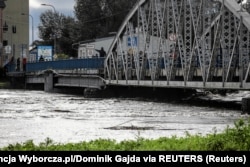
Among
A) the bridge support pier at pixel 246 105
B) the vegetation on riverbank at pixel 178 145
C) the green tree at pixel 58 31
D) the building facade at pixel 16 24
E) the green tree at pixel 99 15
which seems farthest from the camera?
the building facade at pixel 16 24

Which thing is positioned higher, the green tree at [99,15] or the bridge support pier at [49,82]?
the green tree at [99,15]

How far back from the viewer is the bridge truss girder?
37531mm

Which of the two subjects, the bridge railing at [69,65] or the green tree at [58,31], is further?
the green tree at [58,31]

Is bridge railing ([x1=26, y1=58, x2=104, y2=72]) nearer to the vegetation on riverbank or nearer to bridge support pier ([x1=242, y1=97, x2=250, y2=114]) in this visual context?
bridge support pier ([x1=242, y1=97, x2=250, y2=114])

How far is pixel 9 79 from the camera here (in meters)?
85.9

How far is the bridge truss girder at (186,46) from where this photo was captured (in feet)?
123

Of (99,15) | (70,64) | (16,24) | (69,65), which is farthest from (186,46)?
(16,24)

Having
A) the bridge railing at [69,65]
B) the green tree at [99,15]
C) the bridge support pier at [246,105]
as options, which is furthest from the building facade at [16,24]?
the bridge support pier at [246,105]

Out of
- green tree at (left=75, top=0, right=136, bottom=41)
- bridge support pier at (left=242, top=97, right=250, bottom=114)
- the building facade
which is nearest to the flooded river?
bridge support pier at (left=242, top=97, right=250, bottom=114)

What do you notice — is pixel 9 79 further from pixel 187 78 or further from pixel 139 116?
pixel 139 116

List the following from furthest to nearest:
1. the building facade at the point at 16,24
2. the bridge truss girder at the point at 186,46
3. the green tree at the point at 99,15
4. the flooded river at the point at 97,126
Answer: the building facade at the point at 16,24, the green tree at the point at 99,15, the bridge truss girder at the point at 186,46, the flooded river at the point at 97,126

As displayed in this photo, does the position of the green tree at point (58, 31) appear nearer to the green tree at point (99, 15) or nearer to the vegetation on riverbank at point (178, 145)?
the green tree at point (99, 15)

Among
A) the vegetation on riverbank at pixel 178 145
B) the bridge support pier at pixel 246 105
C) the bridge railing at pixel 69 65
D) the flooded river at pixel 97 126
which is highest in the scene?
the bridge railing at pixel 69 65

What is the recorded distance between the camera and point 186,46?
4422 cm
